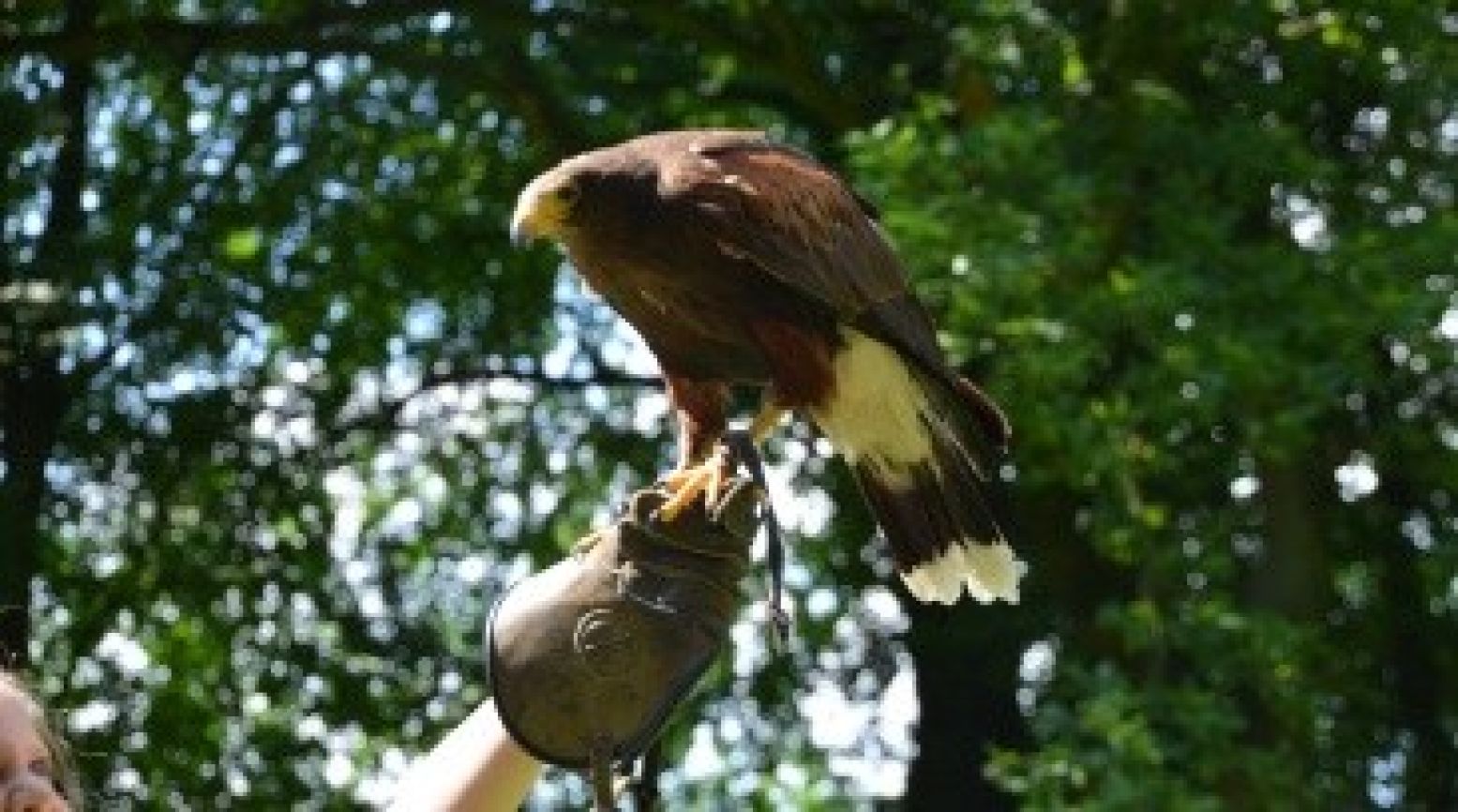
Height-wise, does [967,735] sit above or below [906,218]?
below

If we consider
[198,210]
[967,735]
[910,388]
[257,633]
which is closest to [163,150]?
[198,210]

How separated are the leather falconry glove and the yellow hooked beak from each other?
116 centimetres

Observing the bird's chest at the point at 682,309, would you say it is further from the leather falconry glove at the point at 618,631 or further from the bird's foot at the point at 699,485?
the leather falconry glove at the point at 618,631

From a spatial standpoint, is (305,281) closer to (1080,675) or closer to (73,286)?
(73,286)

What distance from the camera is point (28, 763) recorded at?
2240mm

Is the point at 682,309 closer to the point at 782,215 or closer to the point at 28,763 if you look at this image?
the point at 782,215

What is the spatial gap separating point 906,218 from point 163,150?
460cm

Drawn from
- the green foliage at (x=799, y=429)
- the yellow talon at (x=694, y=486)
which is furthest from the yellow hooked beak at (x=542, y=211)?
the green foliage at (x=799, y=429)

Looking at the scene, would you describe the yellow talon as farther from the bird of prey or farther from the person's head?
the person's head

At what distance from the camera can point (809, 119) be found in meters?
11.8

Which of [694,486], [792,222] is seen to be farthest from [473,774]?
[792,222]

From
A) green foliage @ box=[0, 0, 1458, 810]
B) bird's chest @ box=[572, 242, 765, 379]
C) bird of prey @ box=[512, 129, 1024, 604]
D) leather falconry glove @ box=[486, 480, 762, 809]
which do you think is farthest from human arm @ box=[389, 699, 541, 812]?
green foliage @ box=[0, 0, 1458, 810]

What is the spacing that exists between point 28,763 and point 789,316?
6.99ft

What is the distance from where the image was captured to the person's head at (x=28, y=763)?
2213 millimetres
